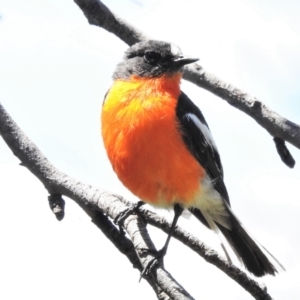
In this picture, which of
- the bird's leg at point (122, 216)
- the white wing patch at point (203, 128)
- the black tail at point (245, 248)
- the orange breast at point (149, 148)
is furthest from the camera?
the black tail at point (245, 248)

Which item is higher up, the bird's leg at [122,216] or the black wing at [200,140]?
the black wing at [200,140]

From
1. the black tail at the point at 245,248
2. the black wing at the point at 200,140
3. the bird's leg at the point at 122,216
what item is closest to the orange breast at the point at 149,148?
the black wing at the point at 200,140

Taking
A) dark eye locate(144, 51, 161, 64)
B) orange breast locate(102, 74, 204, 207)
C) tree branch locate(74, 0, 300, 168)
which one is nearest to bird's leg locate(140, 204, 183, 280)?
orange breast locate(102, 74, 204, 207)

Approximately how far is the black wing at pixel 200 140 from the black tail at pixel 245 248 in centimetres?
32

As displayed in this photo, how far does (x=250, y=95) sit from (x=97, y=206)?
1339 mm

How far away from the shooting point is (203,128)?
5.55m

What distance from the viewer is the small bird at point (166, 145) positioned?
4.87 metres

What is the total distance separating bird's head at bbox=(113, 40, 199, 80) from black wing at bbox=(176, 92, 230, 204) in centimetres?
30

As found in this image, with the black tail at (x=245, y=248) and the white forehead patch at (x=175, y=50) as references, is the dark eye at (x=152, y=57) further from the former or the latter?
the black tail at (x=245, y=248)

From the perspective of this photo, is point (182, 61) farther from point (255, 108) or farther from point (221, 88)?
point (255, 108)

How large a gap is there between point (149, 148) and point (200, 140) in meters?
0.76

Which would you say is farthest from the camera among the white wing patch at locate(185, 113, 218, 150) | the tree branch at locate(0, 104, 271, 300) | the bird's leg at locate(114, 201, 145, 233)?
the white wing patch at locate(185, 113, 218, 150)

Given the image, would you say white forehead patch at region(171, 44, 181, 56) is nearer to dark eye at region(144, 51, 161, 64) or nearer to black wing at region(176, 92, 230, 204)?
dark eye at region(144, 51, 161, 64)

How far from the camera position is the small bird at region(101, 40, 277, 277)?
487 cm
